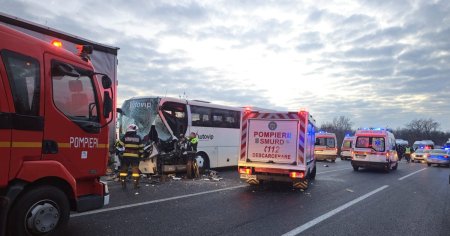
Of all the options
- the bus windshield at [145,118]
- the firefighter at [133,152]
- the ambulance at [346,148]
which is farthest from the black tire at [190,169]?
the ambulance at [346,148]

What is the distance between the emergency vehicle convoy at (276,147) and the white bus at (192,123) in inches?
137

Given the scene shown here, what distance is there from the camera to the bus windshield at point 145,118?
48.4 feet

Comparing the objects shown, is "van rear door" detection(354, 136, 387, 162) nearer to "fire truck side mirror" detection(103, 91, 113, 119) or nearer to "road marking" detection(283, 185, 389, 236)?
"road marking" detection(283, 185, 389, 236)

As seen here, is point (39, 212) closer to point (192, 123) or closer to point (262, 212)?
point (262, 212)

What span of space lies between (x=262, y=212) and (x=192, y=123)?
8904mm

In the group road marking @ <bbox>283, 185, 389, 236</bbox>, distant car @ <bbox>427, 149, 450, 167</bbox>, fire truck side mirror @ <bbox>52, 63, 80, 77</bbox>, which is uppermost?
fire truck side mirror @ <bbox>52, 63, 80, 77</bbox>

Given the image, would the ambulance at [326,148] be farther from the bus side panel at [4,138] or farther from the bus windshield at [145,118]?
the bus side panel at [4,138]

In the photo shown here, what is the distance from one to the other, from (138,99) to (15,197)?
10328mm

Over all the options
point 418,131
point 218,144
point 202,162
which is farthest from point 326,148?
point 418,131

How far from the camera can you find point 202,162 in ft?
55.1

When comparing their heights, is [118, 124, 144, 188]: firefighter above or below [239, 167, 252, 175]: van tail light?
above

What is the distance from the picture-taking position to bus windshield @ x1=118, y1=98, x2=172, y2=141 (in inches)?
581

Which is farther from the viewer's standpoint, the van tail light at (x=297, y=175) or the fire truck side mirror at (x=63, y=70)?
the van tail light at (x=297, y=175)

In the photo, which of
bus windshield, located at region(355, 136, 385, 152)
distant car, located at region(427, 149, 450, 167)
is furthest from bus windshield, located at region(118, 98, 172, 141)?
distant car, located at region(427, 149, 450, 167)
